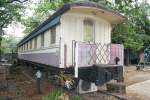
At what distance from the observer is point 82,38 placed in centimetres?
1098

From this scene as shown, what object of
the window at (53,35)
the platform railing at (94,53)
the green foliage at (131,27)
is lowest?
the platform railing at (94,53)

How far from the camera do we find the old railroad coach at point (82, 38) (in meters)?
9.74

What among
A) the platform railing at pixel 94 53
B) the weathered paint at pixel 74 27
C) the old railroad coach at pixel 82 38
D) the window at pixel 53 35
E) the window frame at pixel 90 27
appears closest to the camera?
the platform railing at pixel 94 53

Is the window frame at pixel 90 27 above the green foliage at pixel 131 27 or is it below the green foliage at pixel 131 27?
below

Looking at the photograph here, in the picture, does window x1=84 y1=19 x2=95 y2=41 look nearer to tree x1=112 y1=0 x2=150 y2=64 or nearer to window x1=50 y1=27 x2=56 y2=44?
window x1=50 y1=27 x2=56 y2=44

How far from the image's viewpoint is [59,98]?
721cm

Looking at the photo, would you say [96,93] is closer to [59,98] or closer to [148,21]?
[59,98]

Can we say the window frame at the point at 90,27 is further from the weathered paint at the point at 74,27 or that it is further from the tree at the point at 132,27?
the tree at the point at 132,27

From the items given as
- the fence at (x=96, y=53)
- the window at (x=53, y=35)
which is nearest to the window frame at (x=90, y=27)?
the fence at (x=96, y=53)

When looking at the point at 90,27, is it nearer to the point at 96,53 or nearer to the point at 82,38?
the point at 82,38

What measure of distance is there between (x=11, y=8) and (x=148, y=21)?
682 inches

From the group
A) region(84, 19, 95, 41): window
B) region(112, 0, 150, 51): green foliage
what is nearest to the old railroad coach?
region(84, 19, 95, 41): window

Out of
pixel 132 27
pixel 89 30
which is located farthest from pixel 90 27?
pixel 132 27

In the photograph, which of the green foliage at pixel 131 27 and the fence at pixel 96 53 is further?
the green foliage at pixel 131 27
